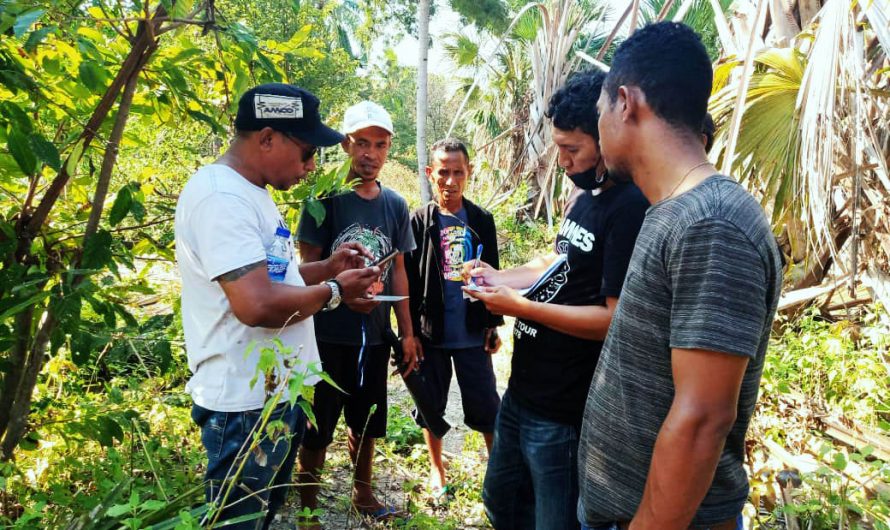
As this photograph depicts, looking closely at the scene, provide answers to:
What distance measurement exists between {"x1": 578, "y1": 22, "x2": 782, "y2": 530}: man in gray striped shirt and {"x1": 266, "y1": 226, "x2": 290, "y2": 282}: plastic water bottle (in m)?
1.03

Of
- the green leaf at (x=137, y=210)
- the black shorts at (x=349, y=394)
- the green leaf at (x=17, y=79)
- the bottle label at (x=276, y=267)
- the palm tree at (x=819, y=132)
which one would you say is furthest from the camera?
the palm tree at (x=819, y=132)

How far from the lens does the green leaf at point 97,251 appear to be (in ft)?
6.20

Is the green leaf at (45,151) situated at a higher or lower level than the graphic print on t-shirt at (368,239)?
A: higher

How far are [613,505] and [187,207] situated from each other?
138cm

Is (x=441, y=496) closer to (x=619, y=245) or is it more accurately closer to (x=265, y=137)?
(x=619, y=245)

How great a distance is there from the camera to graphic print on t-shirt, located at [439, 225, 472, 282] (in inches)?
128

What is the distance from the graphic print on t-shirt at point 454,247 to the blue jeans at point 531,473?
3.75 ft

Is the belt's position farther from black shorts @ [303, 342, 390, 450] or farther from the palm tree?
black shorts @ [303, 342, 390, 450]

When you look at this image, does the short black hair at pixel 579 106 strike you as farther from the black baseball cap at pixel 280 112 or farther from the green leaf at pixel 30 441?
the green leaf at pixel 30 441

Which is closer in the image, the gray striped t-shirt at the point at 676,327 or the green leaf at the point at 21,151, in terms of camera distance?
the gray striped t-shirt at the point at 676,327

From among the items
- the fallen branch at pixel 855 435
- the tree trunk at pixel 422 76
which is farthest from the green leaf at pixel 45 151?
the tree trunk at pixel 422 76

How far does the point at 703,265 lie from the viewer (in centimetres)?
111

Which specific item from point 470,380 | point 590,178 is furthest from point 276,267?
point 470,380

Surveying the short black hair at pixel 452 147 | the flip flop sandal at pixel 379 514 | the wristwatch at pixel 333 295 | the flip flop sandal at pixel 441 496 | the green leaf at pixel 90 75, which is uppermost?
the green leaf at pixel 90 75
